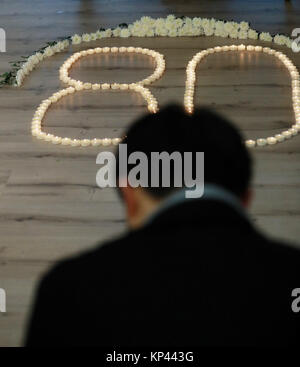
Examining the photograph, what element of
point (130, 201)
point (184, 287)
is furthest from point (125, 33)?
point (184, 287)

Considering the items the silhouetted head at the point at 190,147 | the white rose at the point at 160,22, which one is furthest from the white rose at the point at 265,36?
the silhouetted head at the point at 190,147

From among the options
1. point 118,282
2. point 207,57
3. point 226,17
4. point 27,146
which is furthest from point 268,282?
point 226,17

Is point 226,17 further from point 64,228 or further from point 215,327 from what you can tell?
point 215,327

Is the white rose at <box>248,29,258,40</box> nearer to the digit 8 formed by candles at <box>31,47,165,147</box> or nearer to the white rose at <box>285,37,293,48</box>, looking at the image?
the white rose at <box>285,37,293,48</box>

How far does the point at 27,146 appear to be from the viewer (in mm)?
3471

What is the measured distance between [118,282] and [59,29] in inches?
154

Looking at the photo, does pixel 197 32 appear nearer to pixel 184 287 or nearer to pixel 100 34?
pixel 100 34

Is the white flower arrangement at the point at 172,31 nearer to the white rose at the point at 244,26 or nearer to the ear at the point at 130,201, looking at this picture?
the white rose at the point at 244,26

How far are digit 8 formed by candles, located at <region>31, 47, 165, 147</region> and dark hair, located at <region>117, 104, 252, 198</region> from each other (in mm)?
1891

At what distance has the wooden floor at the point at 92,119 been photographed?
2.83m

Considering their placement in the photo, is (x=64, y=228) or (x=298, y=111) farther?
(x=298, y=111)

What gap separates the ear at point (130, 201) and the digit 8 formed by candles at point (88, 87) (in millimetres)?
1850
